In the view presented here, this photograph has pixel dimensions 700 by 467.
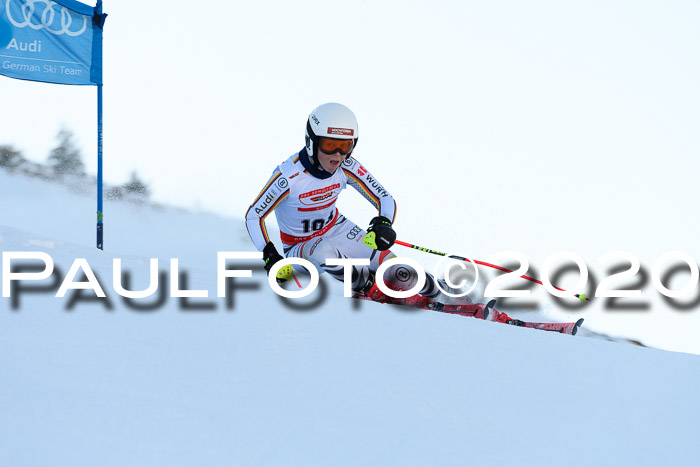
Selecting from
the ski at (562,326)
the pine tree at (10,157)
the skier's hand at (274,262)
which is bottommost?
the ski at (562,326)

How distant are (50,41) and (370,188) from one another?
4.50 meters

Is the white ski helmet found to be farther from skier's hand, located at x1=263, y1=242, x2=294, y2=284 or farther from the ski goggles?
skier's hand, located at x1=263, y1=242, x2=294, y2=284

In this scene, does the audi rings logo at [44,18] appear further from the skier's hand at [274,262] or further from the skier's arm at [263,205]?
the skier's hand at [274,262]

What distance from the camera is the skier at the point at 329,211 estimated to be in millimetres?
5152

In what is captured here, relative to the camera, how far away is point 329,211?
5652mm

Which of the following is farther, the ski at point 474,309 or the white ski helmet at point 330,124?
the ski at point 474,309

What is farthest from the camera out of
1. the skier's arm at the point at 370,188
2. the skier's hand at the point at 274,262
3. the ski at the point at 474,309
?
the skier's arm at the point at 370,188

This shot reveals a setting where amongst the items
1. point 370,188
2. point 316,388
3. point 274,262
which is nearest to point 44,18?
point 370,188

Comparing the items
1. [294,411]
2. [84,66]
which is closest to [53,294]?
[294,411]

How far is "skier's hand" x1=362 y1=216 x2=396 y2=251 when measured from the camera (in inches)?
208

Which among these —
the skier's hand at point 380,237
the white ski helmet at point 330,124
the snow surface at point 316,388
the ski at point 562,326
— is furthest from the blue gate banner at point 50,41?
the ski at point 562,326

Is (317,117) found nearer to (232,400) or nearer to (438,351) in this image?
(438,351)

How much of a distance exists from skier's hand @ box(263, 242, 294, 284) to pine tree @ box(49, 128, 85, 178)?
14.9 metres

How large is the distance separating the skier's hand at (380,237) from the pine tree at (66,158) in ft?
49.0
